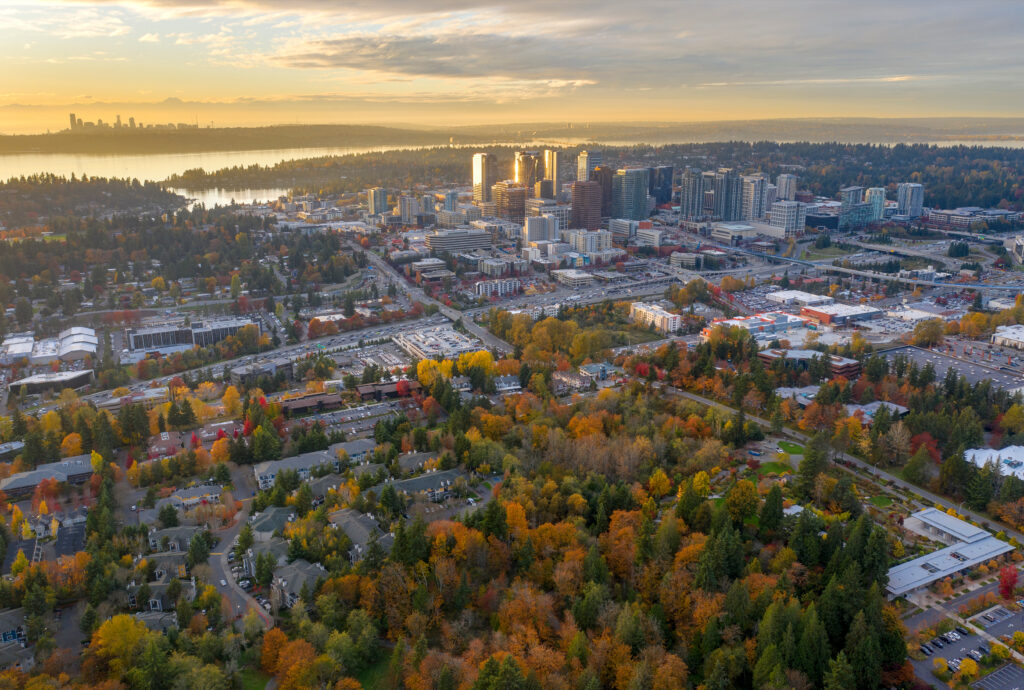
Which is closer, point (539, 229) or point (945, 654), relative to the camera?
point (945, 654)

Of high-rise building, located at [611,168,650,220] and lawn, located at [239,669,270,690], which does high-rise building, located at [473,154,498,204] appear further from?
lawn, located at [239,669,270,690]

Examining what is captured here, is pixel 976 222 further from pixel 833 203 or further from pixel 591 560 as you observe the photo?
pixel 591 560

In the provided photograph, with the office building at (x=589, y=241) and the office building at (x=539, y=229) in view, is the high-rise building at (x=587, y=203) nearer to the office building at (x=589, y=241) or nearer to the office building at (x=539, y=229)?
the office building at (x=539, y=229)

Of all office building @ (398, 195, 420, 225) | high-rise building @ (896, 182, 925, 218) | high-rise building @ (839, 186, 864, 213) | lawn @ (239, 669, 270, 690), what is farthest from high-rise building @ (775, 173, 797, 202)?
lawn @ (239, 669, 270, 690)

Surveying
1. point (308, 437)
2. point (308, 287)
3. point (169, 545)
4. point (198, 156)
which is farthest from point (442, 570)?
point (198, 156)

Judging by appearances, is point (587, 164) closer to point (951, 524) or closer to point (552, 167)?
point (552, 167)

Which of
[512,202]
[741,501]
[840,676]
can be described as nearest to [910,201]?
[512,202]
